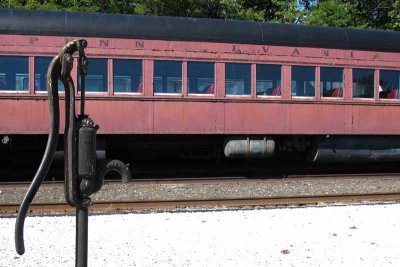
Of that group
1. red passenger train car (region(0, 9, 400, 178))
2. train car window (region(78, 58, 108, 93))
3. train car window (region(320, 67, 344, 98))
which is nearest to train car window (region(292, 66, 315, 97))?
red passenger train car (region(0, 9, 400, 178))

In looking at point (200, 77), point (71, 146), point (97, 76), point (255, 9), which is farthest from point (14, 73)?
point (255, 9)

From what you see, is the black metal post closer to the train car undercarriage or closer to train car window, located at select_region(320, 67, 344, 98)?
the train car undercarriage

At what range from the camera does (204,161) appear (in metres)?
11.8

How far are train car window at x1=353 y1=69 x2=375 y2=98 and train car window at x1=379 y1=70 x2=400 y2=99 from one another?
0.74 ft

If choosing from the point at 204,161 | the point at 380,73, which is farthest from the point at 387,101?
the point at 204,161

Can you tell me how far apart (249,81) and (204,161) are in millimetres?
2590

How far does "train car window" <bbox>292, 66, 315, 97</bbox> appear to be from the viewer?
1036cm

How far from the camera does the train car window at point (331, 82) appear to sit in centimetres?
1056

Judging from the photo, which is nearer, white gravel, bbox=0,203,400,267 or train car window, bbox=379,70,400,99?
white gravel, bbox=0,203,400,267

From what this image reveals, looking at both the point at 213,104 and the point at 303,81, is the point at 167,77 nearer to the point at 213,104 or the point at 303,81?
the point at 213,104

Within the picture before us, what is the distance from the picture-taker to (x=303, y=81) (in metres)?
10.4

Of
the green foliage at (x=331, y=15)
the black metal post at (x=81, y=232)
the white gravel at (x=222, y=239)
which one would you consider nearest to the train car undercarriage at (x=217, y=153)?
the white gravel at (x=222, y=239)

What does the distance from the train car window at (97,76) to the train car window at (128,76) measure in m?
0.21

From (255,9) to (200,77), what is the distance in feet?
37.3
